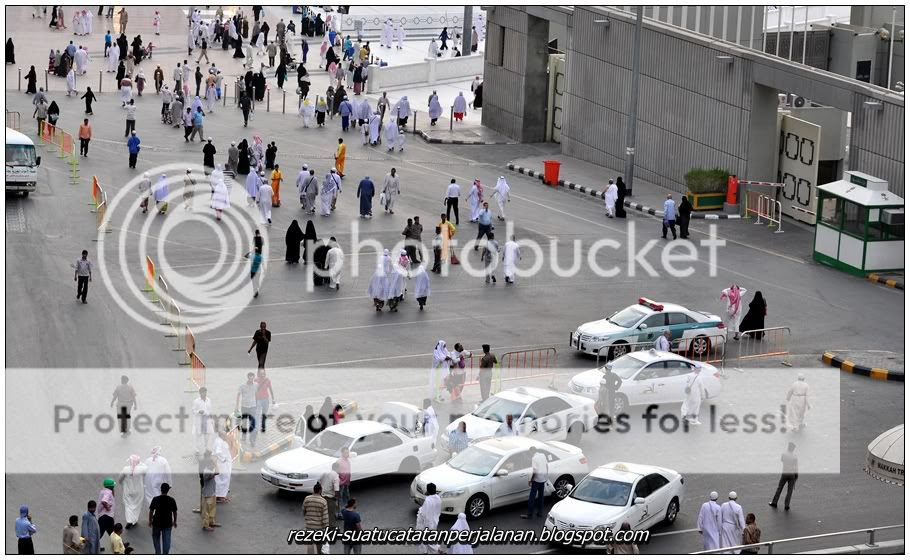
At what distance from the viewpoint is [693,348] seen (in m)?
31.6

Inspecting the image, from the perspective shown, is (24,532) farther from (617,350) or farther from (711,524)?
(617,350)

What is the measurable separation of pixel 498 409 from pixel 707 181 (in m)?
17.7

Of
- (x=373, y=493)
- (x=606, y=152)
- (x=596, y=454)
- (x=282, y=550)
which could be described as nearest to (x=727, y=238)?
(x=606, y=152)

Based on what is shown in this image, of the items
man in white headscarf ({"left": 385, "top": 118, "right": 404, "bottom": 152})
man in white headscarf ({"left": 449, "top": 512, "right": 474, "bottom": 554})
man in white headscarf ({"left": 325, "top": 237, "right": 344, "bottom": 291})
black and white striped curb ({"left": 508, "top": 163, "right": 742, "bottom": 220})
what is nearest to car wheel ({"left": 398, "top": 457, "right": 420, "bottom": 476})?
man in white headscarf ({"left": 449, "top": 512, "right": 474, "bottom": 554})

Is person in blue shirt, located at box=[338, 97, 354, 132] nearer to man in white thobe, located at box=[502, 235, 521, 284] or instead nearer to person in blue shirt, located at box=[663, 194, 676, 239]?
person in blue shirt, located at box=[663, 194, 676, 239]

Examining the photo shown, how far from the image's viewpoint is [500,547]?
22.8m

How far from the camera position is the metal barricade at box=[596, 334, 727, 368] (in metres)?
31.3

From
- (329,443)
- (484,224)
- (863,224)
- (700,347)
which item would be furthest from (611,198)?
(329,443)

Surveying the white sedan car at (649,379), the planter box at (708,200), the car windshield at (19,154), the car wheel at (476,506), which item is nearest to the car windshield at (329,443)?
the car wheel at (476,506)

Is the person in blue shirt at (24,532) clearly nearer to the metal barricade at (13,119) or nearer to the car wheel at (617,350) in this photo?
the car wheel at (617,350)

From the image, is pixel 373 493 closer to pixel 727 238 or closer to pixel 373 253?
pixel 373 253

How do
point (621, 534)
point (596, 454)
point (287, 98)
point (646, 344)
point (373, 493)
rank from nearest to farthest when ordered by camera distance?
point (621, 534) → point (373, 493) → point (596, 454) → point (646, 344) → point (287, 98)

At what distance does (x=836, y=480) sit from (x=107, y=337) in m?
14.4

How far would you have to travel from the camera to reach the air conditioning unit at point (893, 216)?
36688 millimetres
